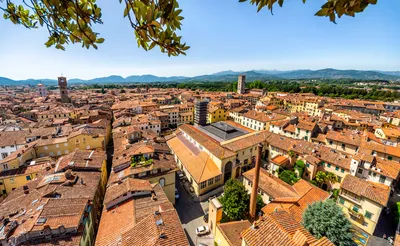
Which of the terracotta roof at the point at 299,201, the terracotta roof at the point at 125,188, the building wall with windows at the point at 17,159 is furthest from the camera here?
the building wall with windows at the point at 17,159

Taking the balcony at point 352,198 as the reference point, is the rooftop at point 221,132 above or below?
above

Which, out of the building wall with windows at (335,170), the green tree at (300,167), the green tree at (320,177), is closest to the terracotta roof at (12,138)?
the green tree at (300,167)

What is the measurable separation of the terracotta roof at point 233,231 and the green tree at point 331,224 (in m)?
6.87

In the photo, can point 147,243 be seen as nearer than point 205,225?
Yes

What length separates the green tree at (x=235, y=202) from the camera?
21562mm

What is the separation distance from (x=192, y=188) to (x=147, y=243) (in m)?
16.5

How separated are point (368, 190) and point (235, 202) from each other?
624 inches

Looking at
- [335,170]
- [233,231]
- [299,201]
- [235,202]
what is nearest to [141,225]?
[233,231]

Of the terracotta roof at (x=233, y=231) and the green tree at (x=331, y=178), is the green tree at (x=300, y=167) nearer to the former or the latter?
the green tree at (x=331, y=178)

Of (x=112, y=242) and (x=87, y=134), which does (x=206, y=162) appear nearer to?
(x=112, y=242)

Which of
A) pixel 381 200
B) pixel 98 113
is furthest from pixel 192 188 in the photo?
pixel 98 113

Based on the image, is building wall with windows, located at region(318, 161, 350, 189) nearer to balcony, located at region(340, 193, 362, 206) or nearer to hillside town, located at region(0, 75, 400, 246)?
hillside town, located at region(0, 75, 400, 246)

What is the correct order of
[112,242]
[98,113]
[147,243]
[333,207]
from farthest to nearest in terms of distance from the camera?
[98,113], [333,207], [112,242], [147,243]

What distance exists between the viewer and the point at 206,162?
3055 cm
